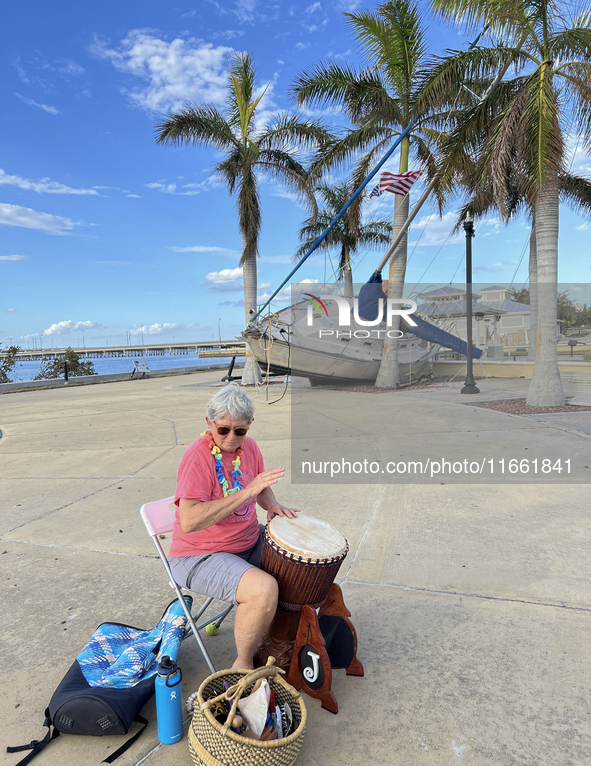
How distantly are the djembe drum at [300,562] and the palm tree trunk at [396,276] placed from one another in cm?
Result: 1367

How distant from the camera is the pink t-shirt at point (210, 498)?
2461 mm

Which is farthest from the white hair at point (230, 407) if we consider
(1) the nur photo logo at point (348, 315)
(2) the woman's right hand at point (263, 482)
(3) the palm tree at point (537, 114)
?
(1) the nur photo logo at point (348, 315)

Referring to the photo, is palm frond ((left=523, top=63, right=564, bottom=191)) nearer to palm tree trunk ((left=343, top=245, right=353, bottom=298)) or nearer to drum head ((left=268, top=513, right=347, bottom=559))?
drum head ((left=268, top=513, right=347, bottom=559))

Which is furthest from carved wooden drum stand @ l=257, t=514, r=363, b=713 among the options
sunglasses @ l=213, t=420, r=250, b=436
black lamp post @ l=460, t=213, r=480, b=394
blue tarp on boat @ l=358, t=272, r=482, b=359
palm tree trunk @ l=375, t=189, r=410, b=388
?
→ blue tarp on boat @ l=358, t=272, r=482, b=359

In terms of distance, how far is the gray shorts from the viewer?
2393 millimetres

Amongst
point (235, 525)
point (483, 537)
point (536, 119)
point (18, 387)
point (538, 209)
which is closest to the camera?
point (235, 525)

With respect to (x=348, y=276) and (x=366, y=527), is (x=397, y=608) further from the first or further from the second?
(x=348, y=276)

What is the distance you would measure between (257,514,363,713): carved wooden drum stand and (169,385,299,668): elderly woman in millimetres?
125

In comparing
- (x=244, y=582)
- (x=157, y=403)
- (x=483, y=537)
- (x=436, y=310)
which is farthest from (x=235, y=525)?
(x=436, y=310)

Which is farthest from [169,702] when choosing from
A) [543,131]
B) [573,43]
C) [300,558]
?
[573,43]

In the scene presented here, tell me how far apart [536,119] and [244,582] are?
396 inches

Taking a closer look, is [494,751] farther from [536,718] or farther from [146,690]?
[146,690]

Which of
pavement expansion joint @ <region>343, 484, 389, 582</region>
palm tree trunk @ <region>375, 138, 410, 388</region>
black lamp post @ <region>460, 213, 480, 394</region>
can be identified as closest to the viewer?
pavement expansion joint @ <region>343, 484, 389, 582</region>

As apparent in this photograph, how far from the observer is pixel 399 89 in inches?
570
